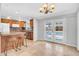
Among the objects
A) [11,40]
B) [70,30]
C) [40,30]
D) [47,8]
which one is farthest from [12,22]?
[70,30]

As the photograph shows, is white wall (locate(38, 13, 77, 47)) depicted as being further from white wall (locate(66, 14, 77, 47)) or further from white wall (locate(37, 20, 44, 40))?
white wall (locate(37, 20, 44, 40))

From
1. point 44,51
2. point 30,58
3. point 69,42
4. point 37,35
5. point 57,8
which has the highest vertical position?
point 57,8

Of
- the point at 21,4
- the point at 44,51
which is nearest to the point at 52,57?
the point at 44,51

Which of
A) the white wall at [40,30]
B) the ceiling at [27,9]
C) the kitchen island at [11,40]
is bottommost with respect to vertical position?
the kitchen island at [11,40]

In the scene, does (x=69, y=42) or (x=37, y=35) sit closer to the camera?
(x=69, y=42)

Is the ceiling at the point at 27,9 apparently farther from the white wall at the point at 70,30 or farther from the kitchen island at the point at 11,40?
the kitchen island at the point at 11,40

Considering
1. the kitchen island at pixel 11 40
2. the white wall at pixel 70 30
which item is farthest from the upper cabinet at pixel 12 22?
the white wall at pixel 70 30

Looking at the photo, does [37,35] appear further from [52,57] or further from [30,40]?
[52,57]

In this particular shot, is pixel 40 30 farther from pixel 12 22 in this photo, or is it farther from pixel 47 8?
pixel 12 22

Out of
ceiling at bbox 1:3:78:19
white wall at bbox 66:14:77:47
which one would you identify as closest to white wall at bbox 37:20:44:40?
ceiling at bbox 1:3:78:19

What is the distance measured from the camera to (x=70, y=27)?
212cm

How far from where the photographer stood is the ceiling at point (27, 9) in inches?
82.1

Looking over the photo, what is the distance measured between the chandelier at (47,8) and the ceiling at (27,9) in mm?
63

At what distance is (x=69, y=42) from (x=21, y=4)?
1.27 metres
